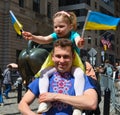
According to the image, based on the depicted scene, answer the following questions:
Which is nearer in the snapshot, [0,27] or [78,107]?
[78,107]

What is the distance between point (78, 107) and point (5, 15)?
3391cm

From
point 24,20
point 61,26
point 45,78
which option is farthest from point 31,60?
point 24,20

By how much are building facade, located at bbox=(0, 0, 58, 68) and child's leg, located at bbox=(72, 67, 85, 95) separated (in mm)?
32153

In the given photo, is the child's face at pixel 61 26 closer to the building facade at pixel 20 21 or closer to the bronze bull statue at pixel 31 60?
the bronze bull statue at pixel 31 60

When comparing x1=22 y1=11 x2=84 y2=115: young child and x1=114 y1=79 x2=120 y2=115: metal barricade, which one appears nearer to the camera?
x1=22 y1=11 x2=84 y2=115: young child

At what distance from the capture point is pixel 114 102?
38.4 feet

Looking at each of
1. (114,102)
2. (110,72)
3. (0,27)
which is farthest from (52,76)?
(0,27)

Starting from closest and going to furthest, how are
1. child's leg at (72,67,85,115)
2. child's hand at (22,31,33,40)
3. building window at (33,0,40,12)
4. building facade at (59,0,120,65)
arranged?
1. child's leg at (72,67,85,115)
2. child's hand at (22,31,33,40)
3. building window at (33,0,40,12)
4. building facade at (59,0,120,65)

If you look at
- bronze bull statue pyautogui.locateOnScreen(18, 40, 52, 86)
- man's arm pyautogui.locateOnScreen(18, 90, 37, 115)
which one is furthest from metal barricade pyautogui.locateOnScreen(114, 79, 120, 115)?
man's arm pyautogui.locateOnScreen(18, 90, 37, 115)

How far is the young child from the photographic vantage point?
3.08m

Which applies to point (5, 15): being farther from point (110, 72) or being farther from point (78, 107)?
point (78, 107)

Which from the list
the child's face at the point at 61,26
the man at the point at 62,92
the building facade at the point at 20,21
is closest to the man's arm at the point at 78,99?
the man at the point at 62,92

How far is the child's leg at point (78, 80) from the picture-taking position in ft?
10.1

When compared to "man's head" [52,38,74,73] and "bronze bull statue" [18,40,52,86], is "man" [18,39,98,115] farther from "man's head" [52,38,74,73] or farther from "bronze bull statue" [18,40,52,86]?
"bronze bull statue" [18,40,52,86]
